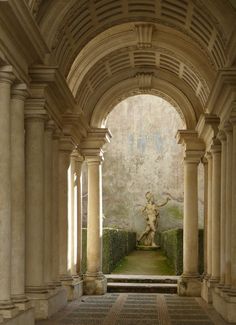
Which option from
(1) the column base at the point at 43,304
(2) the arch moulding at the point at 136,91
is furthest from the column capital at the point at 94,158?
(1) the column base at the point at 43,304

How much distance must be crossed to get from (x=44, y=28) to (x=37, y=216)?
471 cm

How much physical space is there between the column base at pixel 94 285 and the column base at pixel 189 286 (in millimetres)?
2738

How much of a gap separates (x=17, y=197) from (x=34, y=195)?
7.49 ft

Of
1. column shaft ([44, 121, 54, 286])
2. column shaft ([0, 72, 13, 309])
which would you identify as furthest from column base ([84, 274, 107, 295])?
column shaft ([0, 72, 13, 309])

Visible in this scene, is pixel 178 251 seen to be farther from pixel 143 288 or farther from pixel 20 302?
pixel 20 302

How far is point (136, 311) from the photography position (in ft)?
64.9

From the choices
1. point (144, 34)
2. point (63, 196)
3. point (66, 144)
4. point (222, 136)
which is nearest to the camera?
point (222, 136)

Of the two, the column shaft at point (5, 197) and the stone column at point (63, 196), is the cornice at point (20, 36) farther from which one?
the stone column at point (63, 196)

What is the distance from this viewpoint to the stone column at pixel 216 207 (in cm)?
2198

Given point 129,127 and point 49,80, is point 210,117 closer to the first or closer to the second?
point 49,80

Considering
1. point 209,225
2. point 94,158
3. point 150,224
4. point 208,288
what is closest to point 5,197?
point 208,288

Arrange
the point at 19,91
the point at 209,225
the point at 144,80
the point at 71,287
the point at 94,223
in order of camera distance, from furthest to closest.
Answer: the point at 144,80 → the point at 94,223 → the point at 209,225 → the point at 71,287 → the point at 19,91

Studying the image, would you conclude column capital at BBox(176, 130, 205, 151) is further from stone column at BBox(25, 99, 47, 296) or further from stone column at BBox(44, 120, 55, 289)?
stone column at BBox(25, 99, 47, 296)

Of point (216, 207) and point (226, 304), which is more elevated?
point (216, 207)
